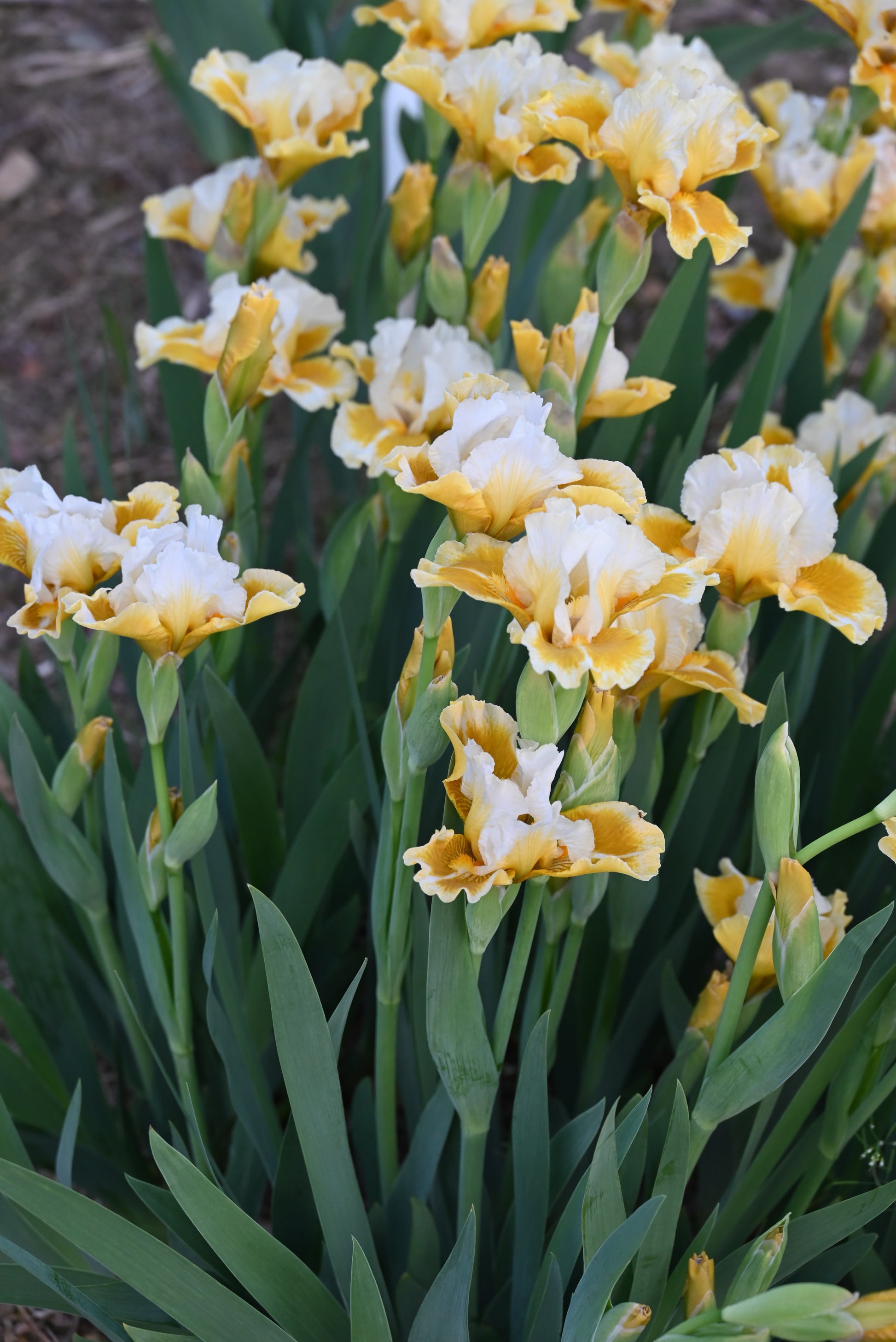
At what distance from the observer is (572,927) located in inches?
27.5

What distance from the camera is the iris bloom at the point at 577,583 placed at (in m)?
0.51

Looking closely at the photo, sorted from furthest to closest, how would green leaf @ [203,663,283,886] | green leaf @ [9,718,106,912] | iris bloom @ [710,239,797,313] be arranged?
iris bloom @ [710,239,797,313] → green leaf @ [203,663,283,886] → green leaf @ [9,718,106,912]

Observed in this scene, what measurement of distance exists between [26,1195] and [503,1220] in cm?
41

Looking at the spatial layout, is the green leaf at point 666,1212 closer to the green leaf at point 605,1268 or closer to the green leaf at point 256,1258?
the green leaf at point 605,1268

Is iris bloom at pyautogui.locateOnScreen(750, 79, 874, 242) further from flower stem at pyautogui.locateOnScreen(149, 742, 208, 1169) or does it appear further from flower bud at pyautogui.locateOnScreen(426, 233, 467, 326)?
flower stem at pyautogui.locateOnScreen(149, 742, 208, 1169)

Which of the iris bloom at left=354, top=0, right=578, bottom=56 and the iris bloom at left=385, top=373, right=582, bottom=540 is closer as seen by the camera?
the iris bloom at left=385, top=373, right=582, bottom=540

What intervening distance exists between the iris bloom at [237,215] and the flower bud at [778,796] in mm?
678

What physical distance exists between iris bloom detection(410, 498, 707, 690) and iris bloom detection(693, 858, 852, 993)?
0.18 meters

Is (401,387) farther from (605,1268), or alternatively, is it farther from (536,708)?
(605,1268)

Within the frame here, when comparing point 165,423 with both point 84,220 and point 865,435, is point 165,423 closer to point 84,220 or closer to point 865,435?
point 84,220

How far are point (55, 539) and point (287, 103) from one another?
546 millimetres

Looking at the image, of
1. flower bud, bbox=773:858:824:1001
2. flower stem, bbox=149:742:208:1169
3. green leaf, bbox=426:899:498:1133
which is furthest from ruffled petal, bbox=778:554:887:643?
flower stem, bbox=149:742:208:1169

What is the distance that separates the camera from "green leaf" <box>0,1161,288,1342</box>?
575 millimetres

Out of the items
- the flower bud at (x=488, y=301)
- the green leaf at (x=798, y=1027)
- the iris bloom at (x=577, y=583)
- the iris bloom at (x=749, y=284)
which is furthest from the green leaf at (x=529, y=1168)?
the iris bloom at (x=749, y=284)
